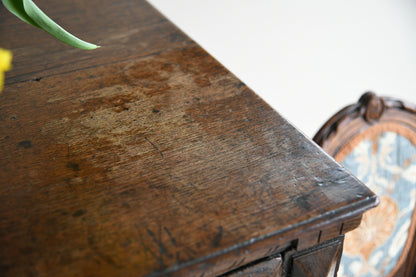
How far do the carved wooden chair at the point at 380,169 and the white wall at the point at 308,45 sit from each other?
579 mm

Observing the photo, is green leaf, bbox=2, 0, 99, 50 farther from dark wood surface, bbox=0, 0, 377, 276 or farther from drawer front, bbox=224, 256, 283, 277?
drawer front, bbox=224, 256, 283, 277

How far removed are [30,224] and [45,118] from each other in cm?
17

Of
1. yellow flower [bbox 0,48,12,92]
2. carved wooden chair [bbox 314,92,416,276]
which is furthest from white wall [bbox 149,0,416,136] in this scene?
yellow flower [bbox 0,48,12,92]

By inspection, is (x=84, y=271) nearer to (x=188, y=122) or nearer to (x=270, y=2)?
(x=188, y=122)

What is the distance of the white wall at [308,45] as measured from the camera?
4.37 ft

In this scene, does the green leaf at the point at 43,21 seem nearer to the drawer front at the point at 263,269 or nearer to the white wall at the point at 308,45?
the drawer front at the point at 263,269

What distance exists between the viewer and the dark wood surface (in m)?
0.33

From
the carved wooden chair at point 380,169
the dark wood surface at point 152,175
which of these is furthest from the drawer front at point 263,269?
the carved wooden chair at point 380,169

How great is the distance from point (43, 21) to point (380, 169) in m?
0.78

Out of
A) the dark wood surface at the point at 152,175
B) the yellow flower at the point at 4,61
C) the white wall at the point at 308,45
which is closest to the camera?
the dark wood surface at the point at 152,175

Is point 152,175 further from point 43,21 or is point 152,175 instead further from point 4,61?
point 4,61

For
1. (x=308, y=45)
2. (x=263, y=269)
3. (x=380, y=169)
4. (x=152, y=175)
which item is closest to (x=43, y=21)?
(x=152, y=175)

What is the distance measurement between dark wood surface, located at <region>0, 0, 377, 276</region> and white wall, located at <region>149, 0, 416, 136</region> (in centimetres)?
77

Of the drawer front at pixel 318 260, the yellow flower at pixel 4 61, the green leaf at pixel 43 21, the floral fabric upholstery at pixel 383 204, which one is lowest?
the floral fabric upholstery at pixel 383 204
